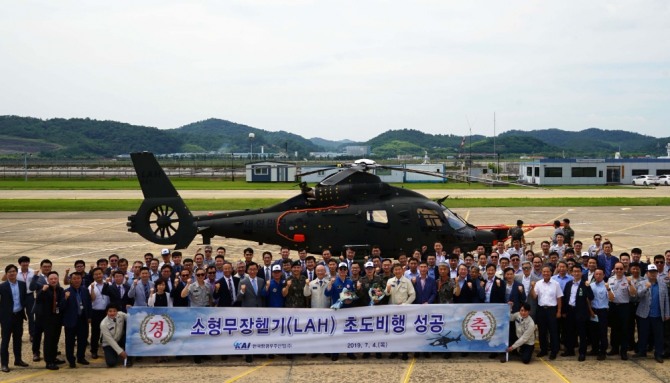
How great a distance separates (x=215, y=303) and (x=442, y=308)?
429 cm

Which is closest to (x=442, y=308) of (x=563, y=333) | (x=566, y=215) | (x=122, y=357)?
(x=563, y=333)

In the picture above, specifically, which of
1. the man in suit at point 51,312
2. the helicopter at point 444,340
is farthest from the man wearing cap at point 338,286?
the man in suit at point 51,312

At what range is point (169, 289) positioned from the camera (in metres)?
10.9

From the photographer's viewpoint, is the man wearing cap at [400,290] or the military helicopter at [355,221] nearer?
the man wearing cap at [400,290]

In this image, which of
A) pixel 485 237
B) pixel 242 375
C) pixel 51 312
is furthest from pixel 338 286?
pixel 485 237

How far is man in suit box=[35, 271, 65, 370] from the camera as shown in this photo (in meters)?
9.77

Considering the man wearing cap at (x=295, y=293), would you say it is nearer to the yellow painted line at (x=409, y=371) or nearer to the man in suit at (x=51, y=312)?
the yellow painted line at (x=409, y=371)

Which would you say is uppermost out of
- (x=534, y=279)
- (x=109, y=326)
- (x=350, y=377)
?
(x=534, y=279)

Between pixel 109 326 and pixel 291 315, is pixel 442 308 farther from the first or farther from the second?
pixel 109 326

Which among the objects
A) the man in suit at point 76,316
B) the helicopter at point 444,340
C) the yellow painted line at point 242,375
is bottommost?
the yellow painted line at point 242,375

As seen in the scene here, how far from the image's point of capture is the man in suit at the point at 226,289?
10.8m

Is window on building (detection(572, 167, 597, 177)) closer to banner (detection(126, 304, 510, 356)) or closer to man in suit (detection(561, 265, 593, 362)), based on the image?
man in suit (detection(561, 265, 593, 362))

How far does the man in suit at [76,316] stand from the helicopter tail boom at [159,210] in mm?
7081

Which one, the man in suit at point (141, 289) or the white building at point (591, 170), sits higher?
the white building at point (591, 170)
